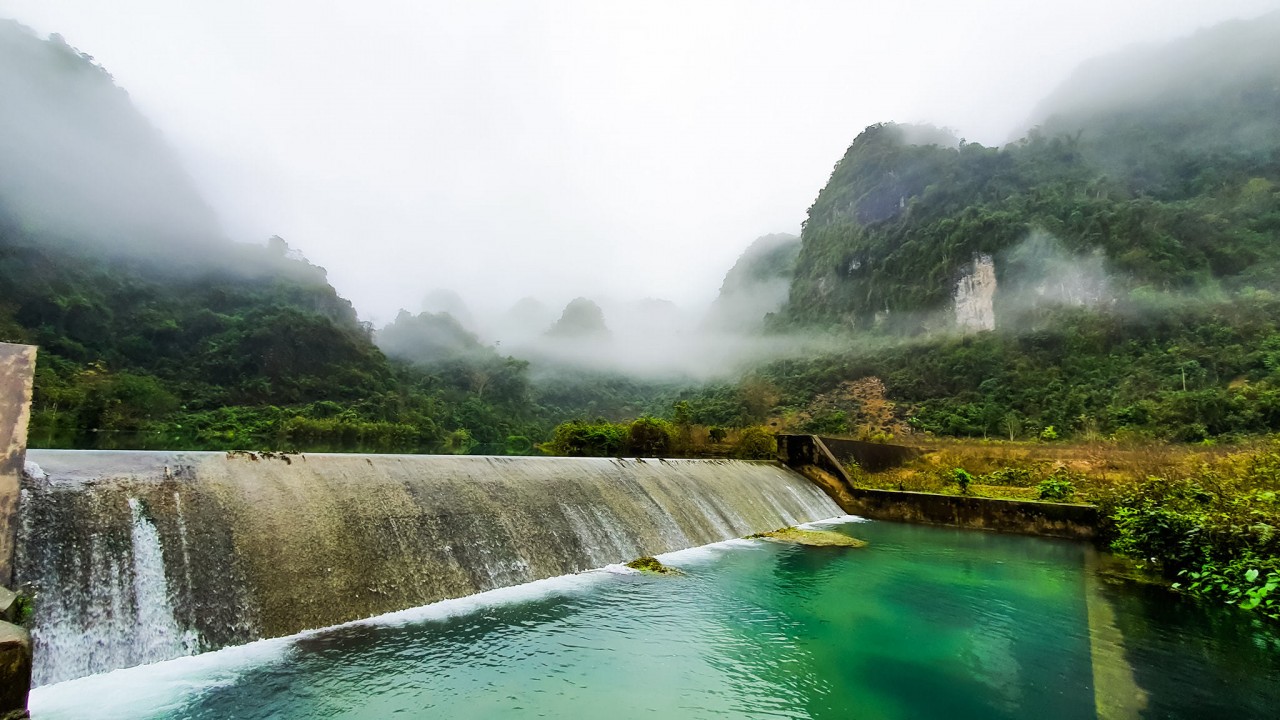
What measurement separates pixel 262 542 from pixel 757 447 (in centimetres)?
1837

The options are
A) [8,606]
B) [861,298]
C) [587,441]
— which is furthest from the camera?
[861,298]

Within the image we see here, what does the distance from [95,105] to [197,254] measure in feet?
67.9

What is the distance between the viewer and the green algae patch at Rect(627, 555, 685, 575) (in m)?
8.59

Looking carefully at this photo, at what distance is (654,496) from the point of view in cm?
1146

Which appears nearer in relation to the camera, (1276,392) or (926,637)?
(926,637)

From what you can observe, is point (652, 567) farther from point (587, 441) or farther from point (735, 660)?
point (587, 441)

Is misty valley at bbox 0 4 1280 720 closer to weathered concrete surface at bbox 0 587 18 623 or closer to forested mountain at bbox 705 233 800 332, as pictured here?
weathered concrete surface at bbox 0 587 18 623

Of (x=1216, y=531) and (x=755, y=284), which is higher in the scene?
(x=755, y=284)

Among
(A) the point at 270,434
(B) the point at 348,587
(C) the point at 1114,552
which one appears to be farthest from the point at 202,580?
(A) the point at 270,434

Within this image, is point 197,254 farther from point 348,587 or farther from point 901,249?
point 901,249

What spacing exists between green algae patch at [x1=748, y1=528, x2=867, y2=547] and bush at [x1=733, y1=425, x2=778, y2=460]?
9.24 meters

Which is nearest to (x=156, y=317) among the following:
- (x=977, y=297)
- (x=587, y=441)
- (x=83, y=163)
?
(x=83, y=163)

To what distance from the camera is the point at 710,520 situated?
1208cm

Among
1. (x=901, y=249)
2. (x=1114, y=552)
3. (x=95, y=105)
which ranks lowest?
(x=1114, y=552)
